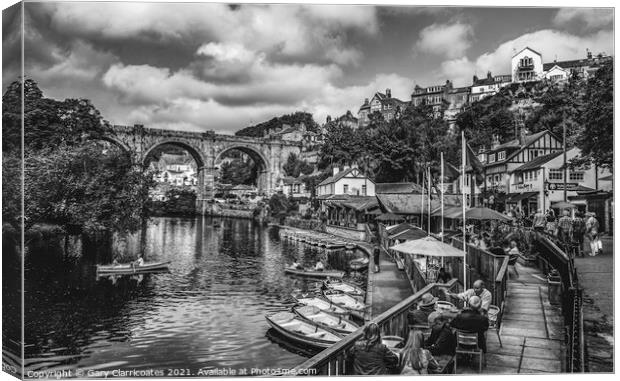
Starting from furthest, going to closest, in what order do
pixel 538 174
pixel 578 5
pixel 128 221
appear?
pixel 538 174
pixel 128 221
pixel 578 5

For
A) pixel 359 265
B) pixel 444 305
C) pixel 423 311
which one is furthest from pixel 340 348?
pixel 359 265

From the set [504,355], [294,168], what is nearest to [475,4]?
[504,355]

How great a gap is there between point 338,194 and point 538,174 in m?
17.8

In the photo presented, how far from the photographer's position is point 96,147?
29.9 metres

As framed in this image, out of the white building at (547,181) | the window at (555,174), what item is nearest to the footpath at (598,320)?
the white building at (547,181)

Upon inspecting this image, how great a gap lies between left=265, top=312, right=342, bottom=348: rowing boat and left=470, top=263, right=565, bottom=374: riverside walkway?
5.27m

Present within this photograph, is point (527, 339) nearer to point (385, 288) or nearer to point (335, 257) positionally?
point (385, 288)

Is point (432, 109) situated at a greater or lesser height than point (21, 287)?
greater

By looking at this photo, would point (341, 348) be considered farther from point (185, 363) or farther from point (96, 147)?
point (96, 147)

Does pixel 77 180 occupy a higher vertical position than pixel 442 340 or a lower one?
higher

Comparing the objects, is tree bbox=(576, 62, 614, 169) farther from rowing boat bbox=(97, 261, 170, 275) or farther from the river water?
rowing boat bbox=(97, 261, 170, 275)

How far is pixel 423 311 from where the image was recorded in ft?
28.9

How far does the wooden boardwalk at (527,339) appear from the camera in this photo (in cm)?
749

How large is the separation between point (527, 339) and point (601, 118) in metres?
7.65
